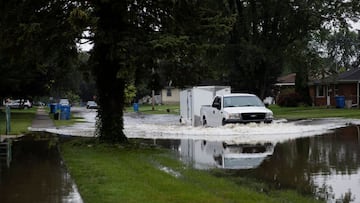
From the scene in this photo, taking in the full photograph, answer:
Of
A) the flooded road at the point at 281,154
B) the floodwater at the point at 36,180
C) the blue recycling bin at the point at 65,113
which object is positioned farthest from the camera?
the blue recycling bin at the point at 65,113

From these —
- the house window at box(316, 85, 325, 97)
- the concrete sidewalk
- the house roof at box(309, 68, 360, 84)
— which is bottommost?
the concrete sidewalk

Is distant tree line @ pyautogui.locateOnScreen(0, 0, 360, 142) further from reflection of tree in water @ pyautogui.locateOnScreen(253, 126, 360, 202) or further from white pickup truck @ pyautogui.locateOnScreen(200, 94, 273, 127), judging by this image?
white pickup truck @ pyautogui.locateOnScreen(200, 94, 273, 127)

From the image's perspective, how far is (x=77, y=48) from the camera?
58.2 ft

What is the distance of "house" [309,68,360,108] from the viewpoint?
51.8 m

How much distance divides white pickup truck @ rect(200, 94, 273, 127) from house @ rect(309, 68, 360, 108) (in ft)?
87.7

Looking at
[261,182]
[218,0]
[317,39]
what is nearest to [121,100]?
[261,182]

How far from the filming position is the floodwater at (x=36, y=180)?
9.16 metres

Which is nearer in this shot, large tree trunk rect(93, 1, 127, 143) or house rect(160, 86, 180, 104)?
large tree trunk rect(93, 1, 127, 143)

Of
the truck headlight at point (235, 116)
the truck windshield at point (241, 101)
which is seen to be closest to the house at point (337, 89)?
the truck windshield at point (241, 101)

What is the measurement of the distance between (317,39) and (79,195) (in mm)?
36782

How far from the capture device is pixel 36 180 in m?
10.9

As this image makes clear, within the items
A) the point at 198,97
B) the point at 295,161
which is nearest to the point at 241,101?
the point at 198,97

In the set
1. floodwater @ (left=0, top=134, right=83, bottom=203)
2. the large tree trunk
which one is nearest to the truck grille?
the large tree trunk

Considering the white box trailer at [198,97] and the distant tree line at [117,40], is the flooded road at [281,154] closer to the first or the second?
the distant tree line at [117,40]
